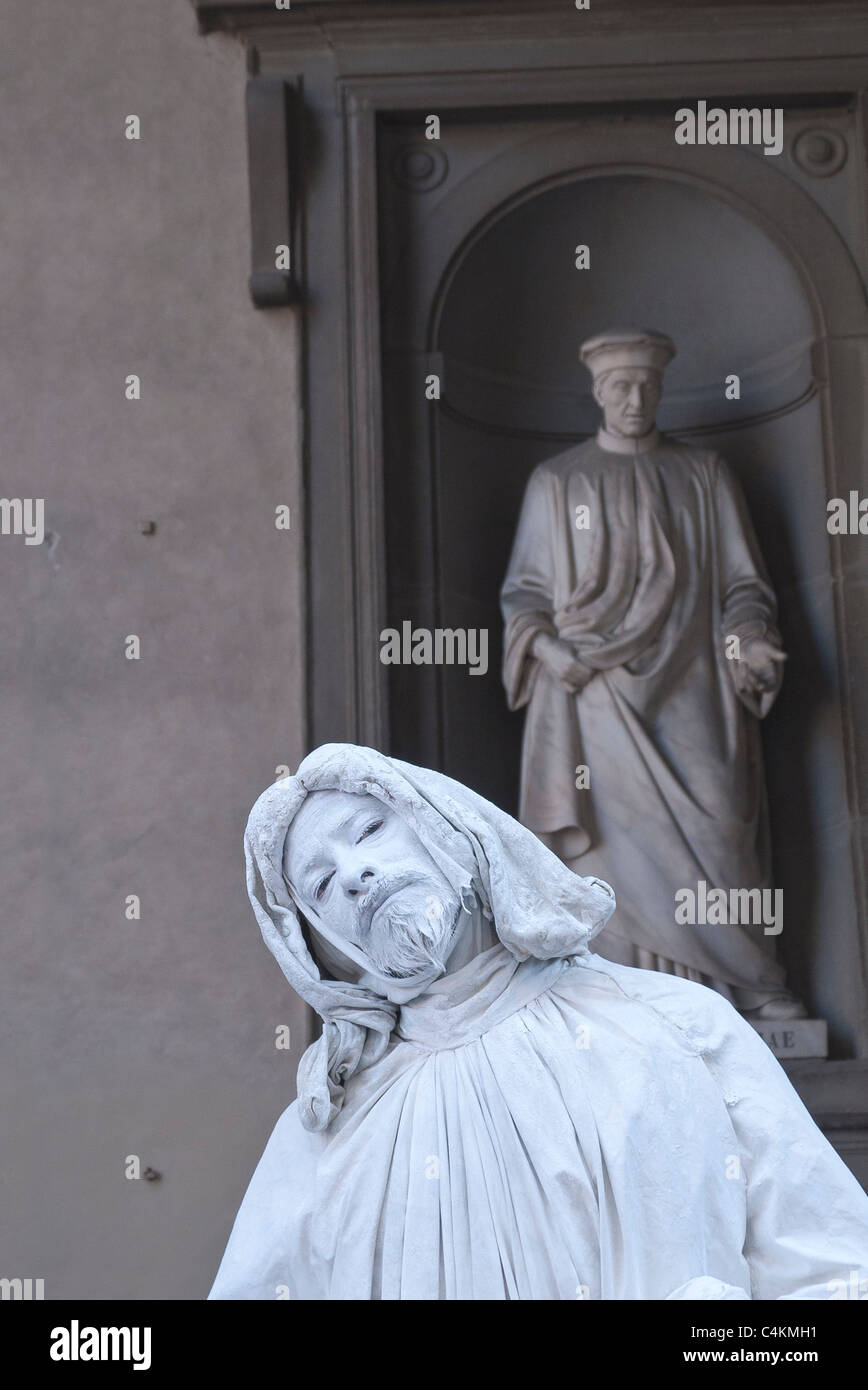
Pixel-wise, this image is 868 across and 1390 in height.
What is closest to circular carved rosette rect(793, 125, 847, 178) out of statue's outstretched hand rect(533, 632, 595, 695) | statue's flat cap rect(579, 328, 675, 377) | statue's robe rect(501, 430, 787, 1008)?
statue's flat cap rect(579, 328, 675, 377)

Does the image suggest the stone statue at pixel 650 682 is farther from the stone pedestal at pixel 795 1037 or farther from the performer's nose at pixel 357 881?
the performer's nose at pixel 357 881

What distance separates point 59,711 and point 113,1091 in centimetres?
105

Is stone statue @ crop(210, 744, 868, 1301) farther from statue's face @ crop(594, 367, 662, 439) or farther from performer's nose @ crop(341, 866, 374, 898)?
statue's face @ crop(594, 367, 662, 439)

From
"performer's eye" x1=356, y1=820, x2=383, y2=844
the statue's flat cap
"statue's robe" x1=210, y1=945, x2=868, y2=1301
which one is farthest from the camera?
the statue's flat cap

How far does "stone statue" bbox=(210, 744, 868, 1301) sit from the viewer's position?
2.51 metres

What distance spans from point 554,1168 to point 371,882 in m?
0.40

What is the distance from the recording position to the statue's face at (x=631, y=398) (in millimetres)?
6090

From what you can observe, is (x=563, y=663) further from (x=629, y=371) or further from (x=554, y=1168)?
(x=554, y=1168)

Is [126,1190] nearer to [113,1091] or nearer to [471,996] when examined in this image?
[113,1091]

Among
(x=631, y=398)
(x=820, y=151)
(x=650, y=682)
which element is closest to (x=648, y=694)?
(x=650, y=682)

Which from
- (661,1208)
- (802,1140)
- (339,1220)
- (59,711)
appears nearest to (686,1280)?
(661,1208)

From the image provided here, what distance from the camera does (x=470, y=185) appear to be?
6375mm

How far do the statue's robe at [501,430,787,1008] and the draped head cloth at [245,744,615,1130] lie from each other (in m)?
2.95

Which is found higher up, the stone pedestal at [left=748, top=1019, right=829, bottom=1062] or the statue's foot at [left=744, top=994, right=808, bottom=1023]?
the statue's foot at [left=744, top=994, right=808, bottom=1023]
